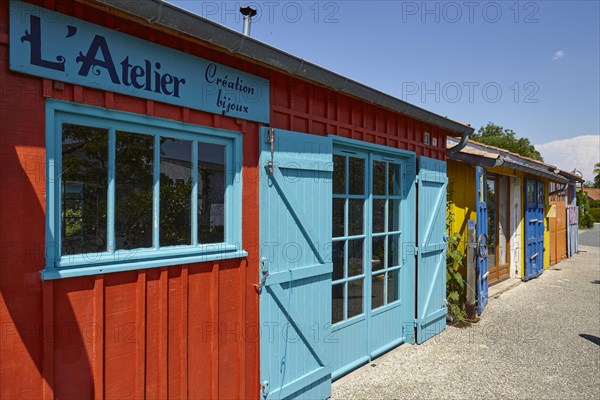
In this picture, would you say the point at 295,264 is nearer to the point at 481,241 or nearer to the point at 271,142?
the point at 271,142

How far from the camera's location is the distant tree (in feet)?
124

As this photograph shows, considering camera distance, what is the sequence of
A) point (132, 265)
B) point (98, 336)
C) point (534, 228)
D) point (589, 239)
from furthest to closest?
point (589, 239) → point (534, 228) → point (132, 265) → point (98, 336)

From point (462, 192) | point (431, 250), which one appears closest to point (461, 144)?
point (462, 192)

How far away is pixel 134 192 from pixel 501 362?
4.39 metres

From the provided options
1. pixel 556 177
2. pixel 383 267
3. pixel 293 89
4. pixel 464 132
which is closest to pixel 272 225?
pixel 293 89

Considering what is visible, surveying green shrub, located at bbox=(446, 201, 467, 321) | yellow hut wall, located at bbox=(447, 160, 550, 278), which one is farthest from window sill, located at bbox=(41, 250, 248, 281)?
yellow hut wall, located at bbox=(447, 160, 550, 278)

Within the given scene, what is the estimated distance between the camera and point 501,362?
14.6 feet

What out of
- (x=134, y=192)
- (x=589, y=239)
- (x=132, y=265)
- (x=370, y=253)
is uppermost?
(x=134, y=192)

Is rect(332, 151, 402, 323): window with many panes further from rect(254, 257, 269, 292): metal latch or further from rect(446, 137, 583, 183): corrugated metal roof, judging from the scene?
rect(446, 137, 583, 183): corrugated metal roof

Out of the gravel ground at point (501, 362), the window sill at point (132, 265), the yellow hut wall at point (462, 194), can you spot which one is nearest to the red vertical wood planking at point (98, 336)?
the window sill at point (132, 265)

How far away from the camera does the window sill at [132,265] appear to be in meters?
2.02

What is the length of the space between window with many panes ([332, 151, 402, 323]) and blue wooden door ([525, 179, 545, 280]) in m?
5.74

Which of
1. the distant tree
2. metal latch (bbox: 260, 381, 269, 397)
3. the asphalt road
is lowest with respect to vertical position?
the asphalt road

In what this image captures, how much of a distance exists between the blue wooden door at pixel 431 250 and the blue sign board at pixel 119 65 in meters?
2.98
